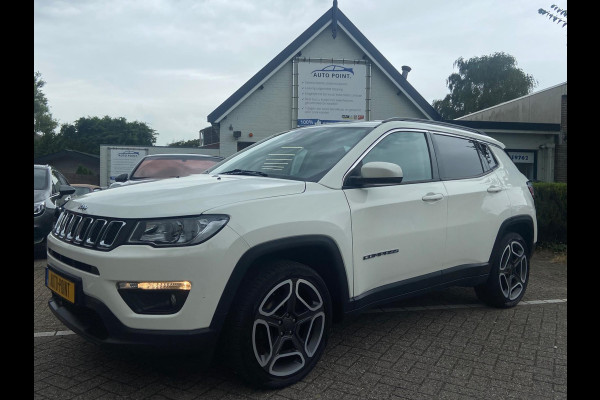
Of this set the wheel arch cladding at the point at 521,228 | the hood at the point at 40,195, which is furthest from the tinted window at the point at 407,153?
the hood at the point at 40,195

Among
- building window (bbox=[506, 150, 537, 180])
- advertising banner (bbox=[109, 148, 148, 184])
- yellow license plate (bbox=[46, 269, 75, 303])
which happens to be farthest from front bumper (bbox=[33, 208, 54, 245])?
building window (bbox=[506, 150, 537, 180])

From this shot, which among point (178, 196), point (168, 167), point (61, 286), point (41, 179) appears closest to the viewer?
point (178, 196)

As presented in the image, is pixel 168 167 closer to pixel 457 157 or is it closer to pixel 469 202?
pixel 457 157

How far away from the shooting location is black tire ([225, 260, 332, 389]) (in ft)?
9.23

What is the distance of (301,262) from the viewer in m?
3.32

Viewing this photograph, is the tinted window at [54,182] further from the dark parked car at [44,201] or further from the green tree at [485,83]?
the green tree at [485,83]

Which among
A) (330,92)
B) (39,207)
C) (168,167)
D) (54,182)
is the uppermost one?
(330,92)

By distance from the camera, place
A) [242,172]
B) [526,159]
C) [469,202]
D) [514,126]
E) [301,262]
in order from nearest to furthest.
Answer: [301,262], [242,172], [469,202], [514,126], [526,159]

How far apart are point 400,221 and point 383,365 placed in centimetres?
102

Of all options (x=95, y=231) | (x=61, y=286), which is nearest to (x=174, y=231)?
(x=95, y=231)

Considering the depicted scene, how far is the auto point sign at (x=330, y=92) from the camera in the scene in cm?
1883

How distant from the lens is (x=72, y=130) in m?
65.9
